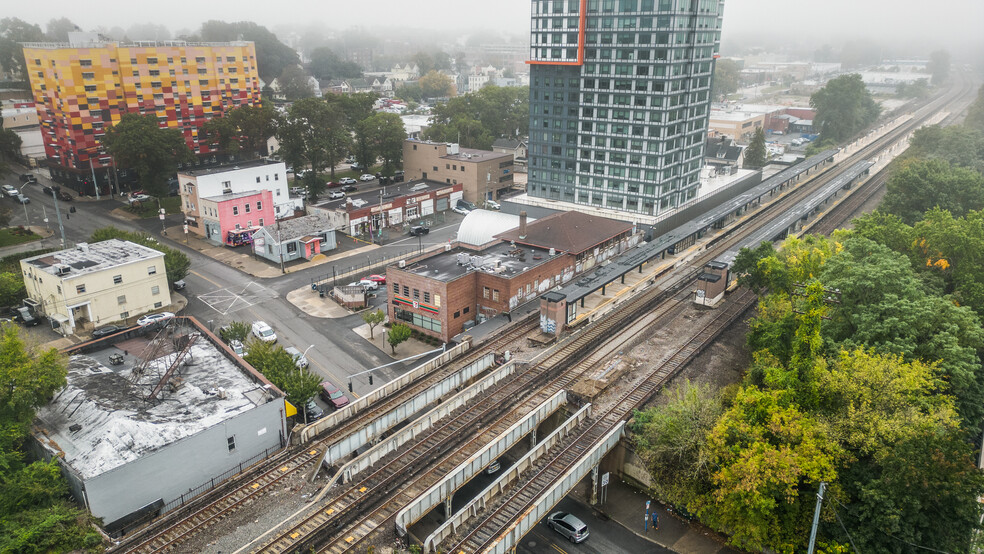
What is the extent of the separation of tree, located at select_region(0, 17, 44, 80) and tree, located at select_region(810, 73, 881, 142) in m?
185

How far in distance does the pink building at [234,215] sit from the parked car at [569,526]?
5629 cm

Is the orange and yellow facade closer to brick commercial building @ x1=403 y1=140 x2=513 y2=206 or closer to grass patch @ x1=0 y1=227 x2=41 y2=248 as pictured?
grass patch @ x1=0 y1=227 x2=41 y2=248

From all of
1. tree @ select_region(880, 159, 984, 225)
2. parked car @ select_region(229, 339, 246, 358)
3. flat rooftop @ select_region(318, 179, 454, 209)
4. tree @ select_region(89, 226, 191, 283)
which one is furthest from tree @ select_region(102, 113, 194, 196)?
tree @ select_region(880, 159, 984, 225)

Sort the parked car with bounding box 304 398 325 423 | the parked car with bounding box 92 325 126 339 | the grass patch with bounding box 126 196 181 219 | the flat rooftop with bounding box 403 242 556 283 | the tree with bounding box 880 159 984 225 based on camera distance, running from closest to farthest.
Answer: the parked car with bounding box 304 398 325 423
the parked car with bounding box 92 325 126 339
the flat rooftop with bounding box 403 242 556 283
the tree with bounding box 880 159 984 225
the grass patch with bounding box 126 196 181 219

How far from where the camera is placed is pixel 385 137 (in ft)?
328

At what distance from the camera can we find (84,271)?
167ft

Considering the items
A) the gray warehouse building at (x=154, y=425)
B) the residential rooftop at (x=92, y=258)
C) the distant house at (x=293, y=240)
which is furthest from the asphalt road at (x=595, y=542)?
the distant house at (x=293, y=240)

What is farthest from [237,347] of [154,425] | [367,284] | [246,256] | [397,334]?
[246,256]

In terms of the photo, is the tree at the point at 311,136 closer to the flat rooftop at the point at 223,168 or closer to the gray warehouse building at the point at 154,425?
the flat rooftop at the point at 223,168

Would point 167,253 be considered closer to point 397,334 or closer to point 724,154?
point 397,334

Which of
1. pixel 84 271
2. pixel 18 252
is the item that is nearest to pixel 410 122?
pixel 18 252

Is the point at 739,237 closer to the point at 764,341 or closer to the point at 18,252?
the point at 764,341

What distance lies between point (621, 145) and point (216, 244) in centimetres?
5039

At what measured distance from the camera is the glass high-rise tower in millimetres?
Answer: 68875
